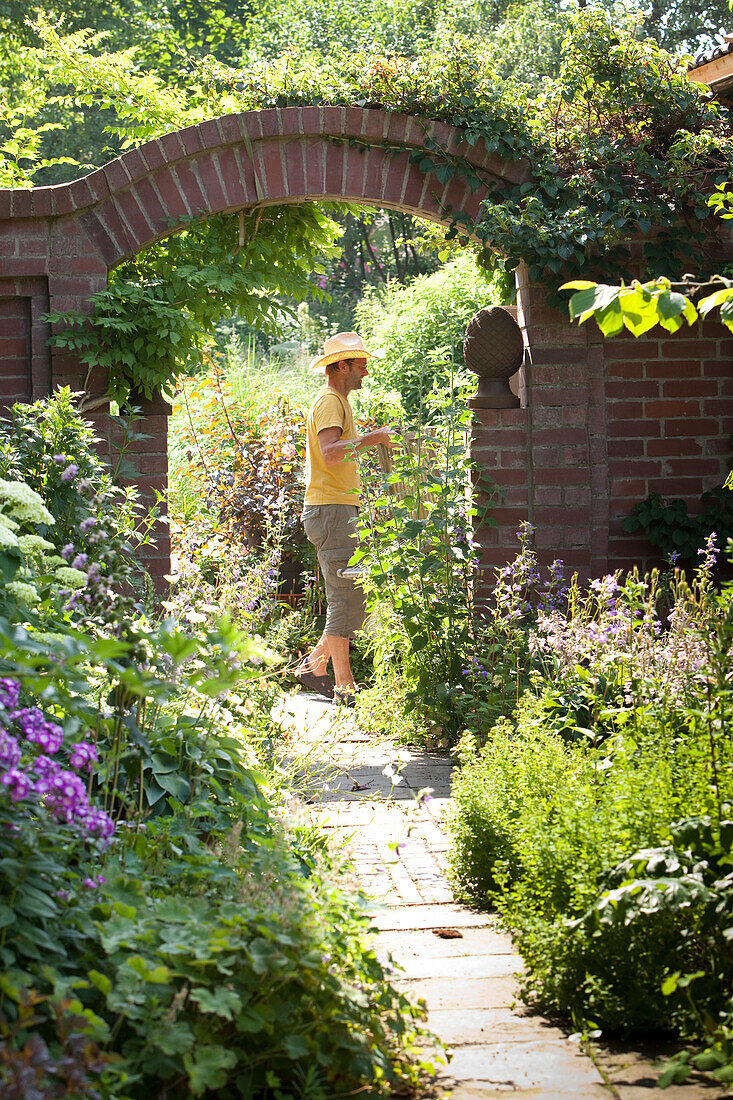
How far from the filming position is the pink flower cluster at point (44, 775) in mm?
1651

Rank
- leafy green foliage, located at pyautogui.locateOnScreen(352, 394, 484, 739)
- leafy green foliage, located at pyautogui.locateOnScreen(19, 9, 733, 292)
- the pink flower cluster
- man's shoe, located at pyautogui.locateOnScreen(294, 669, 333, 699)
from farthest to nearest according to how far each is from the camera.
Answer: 1. man's shoe, located at pyautogui.locateOnScreen(294, 669, 333, 699)
2. leafy green foliage, located at pyautogui.locateOnScreen(19, 9, 733, 292)
3. leafy green foliage, located at pyautogui.locateOnScreen(352, 394, 484, 739)
4. the pink flower cluster

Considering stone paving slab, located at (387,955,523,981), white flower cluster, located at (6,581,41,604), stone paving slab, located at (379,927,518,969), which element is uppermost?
white flower cluster, located at (6,581,41,604)

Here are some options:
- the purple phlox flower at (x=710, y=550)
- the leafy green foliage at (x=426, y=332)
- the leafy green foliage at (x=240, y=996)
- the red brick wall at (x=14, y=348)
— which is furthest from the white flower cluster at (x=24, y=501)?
the leafy green foliage at (x=426, y=332)

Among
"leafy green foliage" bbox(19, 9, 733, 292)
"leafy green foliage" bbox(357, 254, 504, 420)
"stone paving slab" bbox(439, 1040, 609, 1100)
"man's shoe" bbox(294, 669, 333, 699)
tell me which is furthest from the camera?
"leafy green foliage" bbox(357, 254, 504, 420)

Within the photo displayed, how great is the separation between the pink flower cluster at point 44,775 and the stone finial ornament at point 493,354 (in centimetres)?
370

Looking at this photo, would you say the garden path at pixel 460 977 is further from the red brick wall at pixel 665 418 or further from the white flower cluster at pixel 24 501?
the red brick wall at pixel 665 418

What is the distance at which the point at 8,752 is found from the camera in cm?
162

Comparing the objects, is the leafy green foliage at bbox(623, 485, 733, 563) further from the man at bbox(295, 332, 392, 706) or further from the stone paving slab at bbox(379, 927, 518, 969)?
the stone paving slab at bbox(379, 927, 518, 969)

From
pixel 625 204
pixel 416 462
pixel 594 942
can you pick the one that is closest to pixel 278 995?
pixel 594 942

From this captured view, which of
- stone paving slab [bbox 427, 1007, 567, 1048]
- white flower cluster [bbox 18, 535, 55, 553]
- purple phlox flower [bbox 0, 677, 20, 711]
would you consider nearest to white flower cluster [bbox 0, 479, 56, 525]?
white flower cluster [bbox 18, 535, 55, 553]

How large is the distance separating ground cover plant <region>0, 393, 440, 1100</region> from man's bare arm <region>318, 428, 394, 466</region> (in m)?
3.07

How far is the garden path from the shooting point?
1909 mm

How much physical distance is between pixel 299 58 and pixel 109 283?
5.01 ft

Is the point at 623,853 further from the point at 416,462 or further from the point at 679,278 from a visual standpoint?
the point at 679,278
